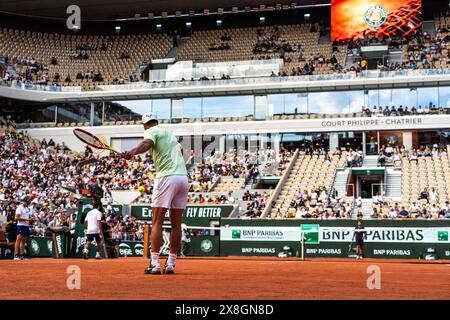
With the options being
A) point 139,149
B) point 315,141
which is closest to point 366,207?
point 315,141

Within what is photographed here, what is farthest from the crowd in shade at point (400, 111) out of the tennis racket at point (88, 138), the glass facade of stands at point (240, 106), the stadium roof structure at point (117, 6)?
the tennis racket at point (88, 138)

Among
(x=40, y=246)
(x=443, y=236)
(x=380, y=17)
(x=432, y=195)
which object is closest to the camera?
(x=443, y=236)

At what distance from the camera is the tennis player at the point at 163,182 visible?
9.47 m

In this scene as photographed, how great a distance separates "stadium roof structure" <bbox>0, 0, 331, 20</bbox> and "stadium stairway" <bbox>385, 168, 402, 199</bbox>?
22979 millimetres

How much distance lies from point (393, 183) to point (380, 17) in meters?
15.7

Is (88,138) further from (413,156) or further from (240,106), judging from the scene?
(240,106)

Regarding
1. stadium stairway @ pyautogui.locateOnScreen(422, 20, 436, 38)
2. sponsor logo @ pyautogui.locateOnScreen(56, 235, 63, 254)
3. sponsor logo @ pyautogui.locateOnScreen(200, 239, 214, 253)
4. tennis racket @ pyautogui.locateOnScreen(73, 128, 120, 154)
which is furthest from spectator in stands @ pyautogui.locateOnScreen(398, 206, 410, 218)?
stadium stairway @ pyautogui.locateOnScreen(422, 20, 436, 38)

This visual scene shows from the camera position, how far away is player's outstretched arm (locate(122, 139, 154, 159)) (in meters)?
8.95

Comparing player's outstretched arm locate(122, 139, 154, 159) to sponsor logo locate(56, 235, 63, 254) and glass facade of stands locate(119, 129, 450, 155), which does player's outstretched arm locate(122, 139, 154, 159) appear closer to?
sponsor logo locate(56, 235, 63, 254)

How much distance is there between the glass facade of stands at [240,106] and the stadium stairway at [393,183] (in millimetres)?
6886

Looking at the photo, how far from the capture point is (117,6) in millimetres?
59500

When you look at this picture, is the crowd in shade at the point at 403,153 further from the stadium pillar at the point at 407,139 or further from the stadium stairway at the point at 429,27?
the stadium stairway at the point at 429,27

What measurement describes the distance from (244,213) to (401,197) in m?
8.90

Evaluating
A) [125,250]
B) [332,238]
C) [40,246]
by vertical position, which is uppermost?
[332,238]
